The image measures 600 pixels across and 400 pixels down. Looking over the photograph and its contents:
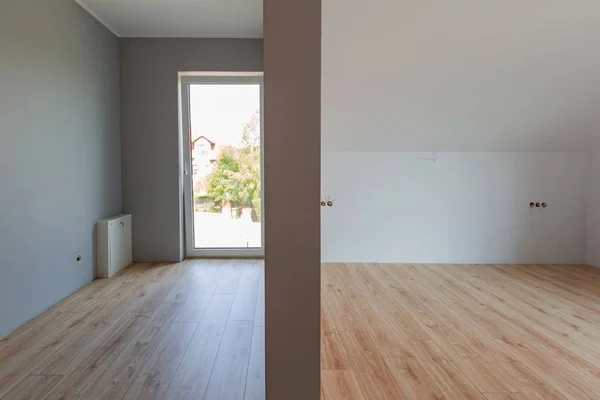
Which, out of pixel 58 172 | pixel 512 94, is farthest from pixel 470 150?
pixel 58 172

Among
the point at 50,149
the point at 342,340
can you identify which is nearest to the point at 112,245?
the point at 50,149

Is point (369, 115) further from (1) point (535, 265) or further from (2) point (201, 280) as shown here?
(1) point (535, 265)

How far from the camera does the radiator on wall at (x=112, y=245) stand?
3.84 meters

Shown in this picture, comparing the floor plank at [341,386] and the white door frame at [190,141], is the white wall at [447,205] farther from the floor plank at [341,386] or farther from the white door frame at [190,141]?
the floor plank at [341,386]

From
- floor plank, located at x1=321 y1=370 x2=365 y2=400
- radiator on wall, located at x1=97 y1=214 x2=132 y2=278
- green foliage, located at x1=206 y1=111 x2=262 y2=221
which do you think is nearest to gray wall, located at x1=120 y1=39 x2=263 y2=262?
radiator on wall, located at x1=97 y1=214 x2=132 y2=278

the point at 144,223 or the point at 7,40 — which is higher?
the point at 7,40

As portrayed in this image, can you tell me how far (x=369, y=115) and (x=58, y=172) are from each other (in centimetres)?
295

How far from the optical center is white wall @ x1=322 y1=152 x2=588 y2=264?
4492 millimetres

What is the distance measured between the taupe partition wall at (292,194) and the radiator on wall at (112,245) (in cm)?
328

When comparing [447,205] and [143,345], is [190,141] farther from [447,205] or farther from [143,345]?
[447,205]

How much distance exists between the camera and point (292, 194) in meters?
1.13

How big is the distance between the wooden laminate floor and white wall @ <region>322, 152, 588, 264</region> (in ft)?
5.07

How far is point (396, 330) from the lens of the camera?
8.58ft

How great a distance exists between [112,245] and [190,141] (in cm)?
150
